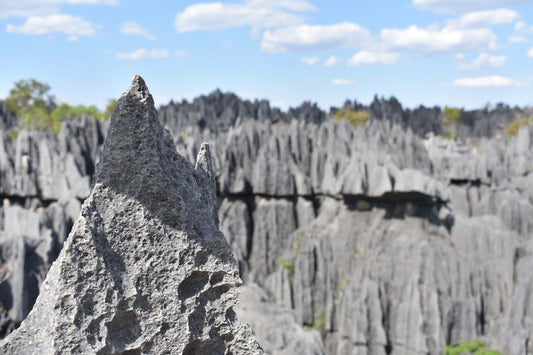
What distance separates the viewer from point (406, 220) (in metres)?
22.0

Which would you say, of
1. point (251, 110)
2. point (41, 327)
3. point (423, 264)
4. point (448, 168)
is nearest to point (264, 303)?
point (423, 264)

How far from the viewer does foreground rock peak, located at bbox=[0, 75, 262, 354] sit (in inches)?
107

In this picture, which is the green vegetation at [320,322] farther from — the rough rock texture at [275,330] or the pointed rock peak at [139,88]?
the pointed rock peak at [139,88]

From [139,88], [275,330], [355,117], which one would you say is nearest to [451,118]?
[355,117]

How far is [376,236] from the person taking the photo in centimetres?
2259

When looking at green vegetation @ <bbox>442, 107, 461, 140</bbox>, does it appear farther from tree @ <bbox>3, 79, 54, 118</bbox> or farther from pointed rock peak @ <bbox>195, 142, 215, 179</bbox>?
pointed rock peak @ <bbox>195, 142, 215, 179</bbox>

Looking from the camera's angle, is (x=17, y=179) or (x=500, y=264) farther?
(x=17, y=179)

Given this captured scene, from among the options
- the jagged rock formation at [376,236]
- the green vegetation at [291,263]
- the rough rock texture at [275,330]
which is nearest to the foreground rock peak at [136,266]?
the jagged rock formation at [376,236]

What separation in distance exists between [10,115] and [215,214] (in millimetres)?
74158

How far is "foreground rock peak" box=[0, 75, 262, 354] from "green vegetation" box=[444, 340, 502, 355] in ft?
47.6

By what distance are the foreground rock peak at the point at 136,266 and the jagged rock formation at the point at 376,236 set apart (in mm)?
262

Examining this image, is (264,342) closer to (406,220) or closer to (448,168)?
(406,220)

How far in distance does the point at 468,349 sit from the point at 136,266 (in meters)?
15.0

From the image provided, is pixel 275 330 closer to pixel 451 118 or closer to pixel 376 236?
pixel 376 236
